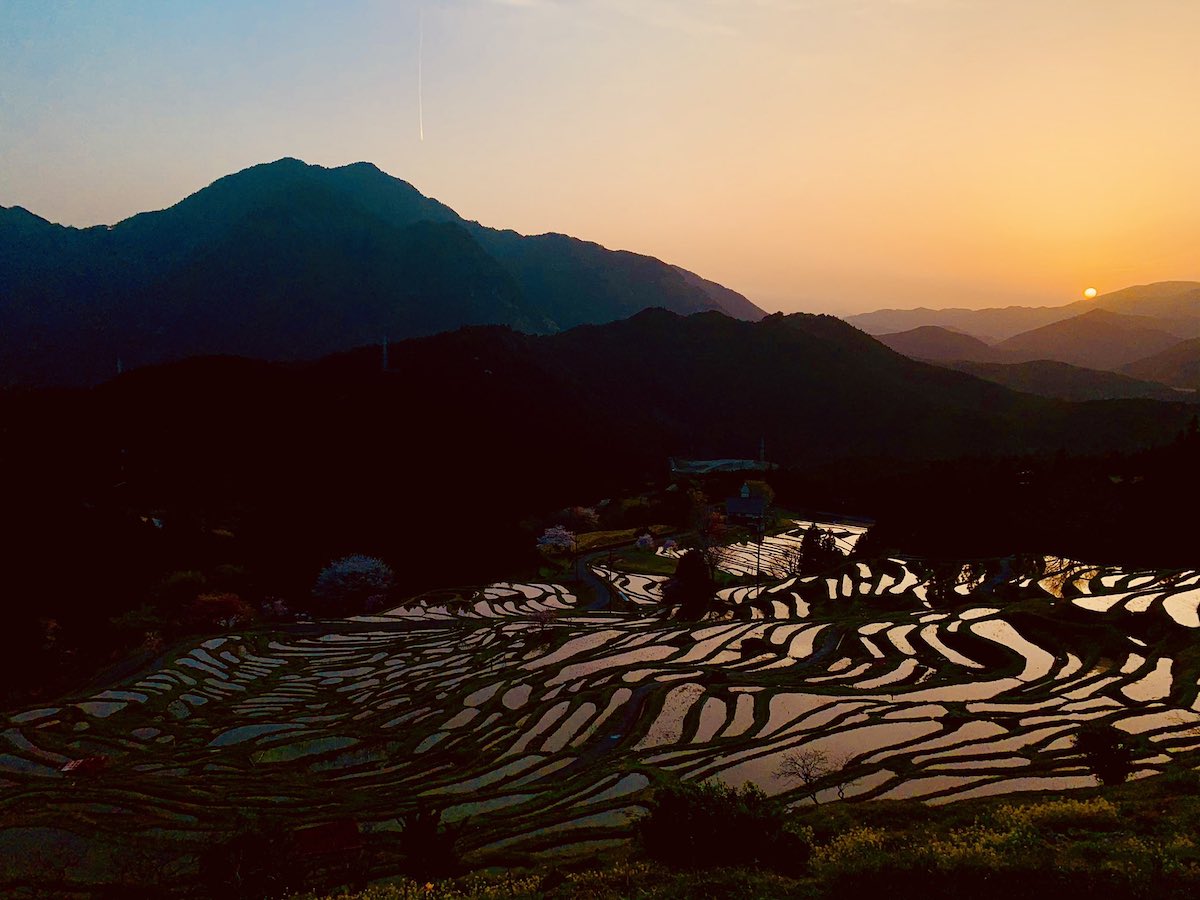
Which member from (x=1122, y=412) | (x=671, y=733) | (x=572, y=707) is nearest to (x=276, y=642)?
(x=572, y=707)

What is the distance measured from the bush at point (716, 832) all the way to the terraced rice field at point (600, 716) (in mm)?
7175

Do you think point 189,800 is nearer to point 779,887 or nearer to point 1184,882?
point 779,887

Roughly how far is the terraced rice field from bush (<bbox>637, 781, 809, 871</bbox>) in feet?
23.5

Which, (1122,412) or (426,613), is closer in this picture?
(426,613)

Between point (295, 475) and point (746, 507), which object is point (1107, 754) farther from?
point (295, 475)

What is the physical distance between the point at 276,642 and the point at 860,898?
6819cm

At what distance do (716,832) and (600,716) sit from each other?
24.0 meters

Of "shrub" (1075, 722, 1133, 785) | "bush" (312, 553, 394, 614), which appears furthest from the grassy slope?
"bush" (312, 553, 394, 614)

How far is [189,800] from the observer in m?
37.0

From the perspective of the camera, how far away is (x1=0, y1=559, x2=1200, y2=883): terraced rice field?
111ft

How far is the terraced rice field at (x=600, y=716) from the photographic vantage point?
3394 cm

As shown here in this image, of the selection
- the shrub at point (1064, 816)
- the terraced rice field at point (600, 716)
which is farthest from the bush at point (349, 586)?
the shrub at point (1064, 816)

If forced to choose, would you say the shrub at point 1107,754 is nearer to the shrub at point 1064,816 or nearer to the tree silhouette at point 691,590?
the shrub at point 1064,816

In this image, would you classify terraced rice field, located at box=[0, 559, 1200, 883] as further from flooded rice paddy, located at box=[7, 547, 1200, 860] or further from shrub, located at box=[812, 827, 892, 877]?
shrub, located at box=[812, 827, 892, 877]
